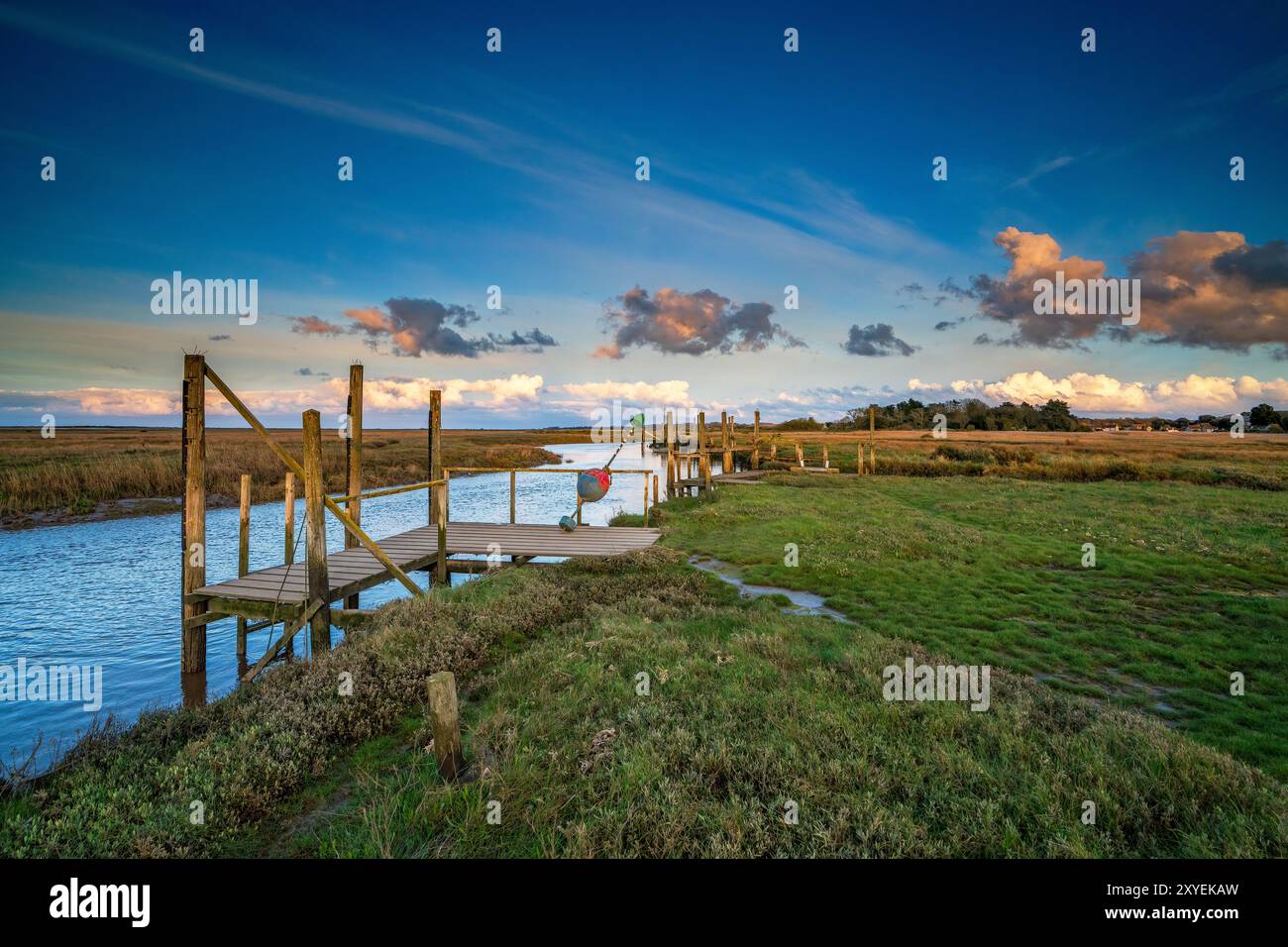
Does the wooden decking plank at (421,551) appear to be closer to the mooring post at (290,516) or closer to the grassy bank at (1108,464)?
the mooring post at (290,516)

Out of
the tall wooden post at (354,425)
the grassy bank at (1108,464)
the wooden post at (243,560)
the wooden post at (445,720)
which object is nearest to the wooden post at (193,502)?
the wooden post at (243,560)

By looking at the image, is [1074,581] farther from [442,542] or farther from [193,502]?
[193,502]

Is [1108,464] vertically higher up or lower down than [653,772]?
higher up

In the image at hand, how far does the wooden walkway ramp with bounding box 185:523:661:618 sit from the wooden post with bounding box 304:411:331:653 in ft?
1.40

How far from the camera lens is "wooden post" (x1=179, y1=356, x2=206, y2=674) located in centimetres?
1021

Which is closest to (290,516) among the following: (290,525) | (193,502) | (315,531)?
(290,525)

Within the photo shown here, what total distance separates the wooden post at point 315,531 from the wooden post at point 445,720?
20.1 feet

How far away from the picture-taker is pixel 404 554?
1467cm

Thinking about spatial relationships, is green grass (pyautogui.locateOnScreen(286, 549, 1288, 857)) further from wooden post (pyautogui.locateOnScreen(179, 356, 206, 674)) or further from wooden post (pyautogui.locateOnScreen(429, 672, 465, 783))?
wooden post (pyautogui.locateOnScreen(179, 356, 206, 674))

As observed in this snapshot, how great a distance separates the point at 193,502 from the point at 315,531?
242 cm

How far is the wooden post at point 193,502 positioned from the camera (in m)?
10.2
